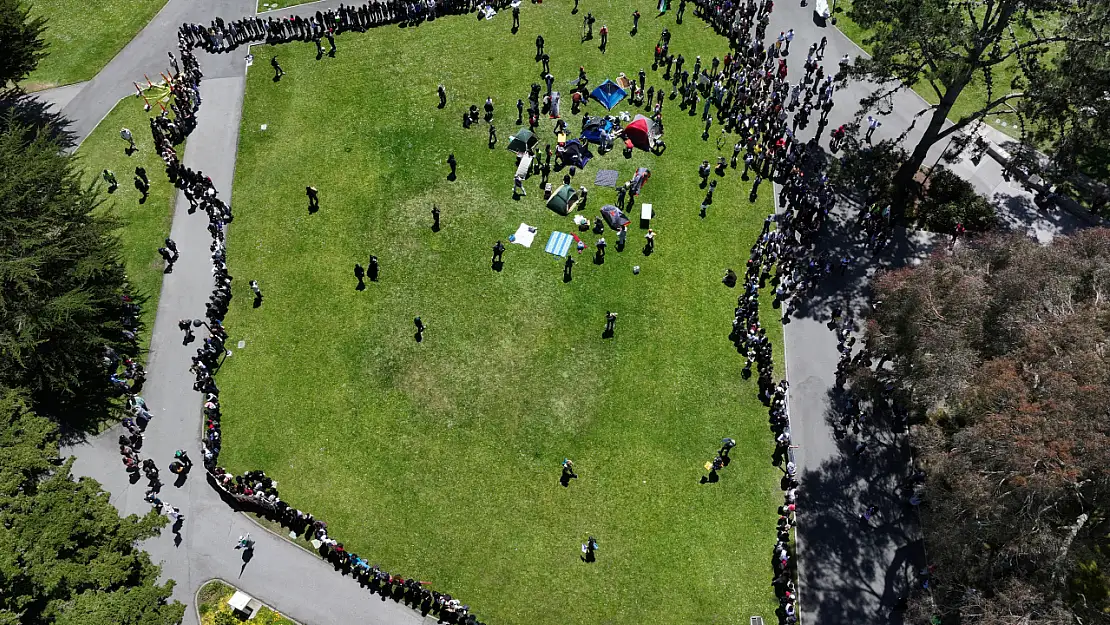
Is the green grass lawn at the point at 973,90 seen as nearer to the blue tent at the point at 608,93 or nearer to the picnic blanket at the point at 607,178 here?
the blue tent at the point at 608,93

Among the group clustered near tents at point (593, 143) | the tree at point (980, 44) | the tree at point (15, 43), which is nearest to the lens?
the tree at point (980, 44)

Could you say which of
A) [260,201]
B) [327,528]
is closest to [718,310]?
[327,528]

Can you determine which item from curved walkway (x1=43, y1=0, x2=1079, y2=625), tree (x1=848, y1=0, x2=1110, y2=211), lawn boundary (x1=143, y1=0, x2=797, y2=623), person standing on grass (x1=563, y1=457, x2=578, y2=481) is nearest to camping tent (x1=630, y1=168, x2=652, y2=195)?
lawn boundary (x1=143, y1=0, x2=797, y2=623)

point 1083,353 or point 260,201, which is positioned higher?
point 1083,353

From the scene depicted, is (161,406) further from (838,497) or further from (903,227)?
(903,227)

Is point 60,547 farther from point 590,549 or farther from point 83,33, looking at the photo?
point 83,33

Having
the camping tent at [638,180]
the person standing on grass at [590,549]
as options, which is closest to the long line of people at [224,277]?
the person standing on grass at [590,549]
